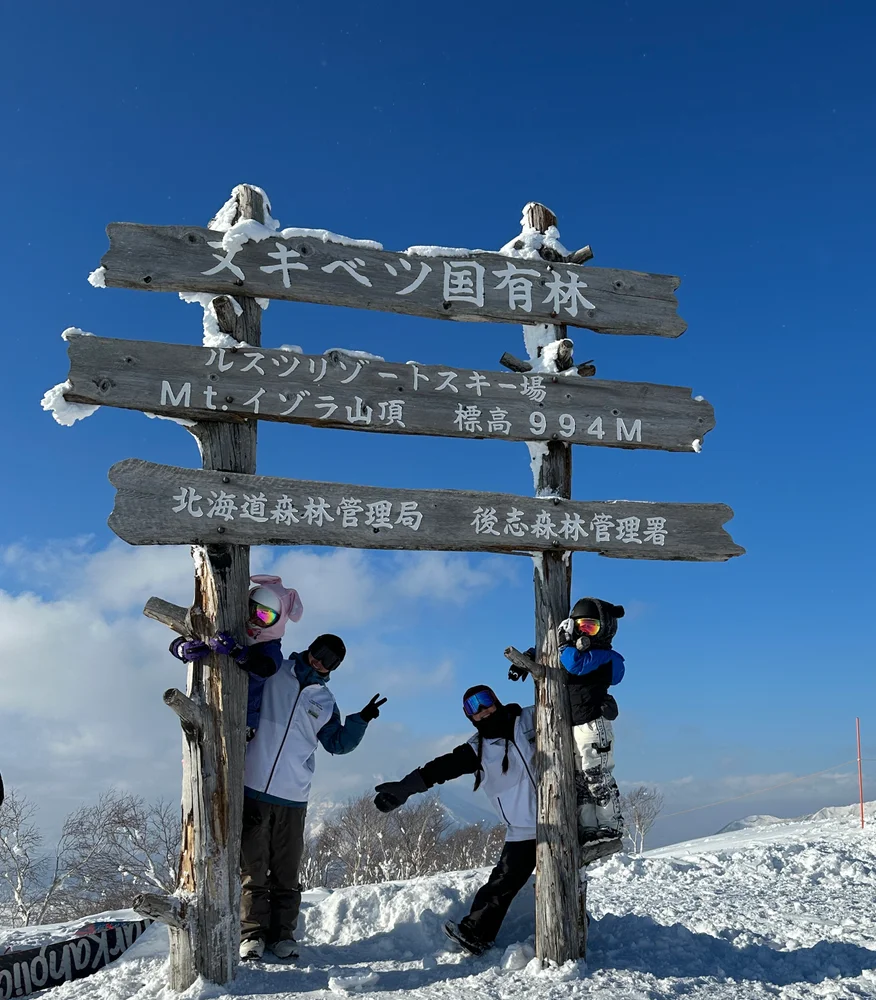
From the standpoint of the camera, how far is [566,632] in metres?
5.46

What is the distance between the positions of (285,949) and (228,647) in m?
2.04

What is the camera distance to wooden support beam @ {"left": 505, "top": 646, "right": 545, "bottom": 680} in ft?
17.3

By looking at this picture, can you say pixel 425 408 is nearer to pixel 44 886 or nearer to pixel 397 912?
pixel 397 912

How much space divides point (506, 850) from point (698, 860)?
10.6 ft

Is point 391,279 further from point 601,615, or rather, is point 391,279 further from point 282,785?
point 282,785

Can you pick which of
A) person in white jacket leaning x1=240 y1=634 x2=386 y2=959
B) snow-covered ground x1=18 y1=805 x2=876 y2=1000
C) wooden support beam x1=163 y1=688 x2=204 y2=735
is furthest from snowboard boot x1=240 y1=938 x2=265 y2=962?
wooden support beam x1=163 y1=688 x2=204 y2=735

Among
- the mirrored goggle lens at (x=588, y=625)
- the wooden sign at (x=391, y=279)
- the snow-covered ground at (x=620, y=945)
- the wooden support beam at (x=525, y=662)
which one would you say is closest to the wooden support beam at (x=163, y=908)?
the snow-covered ground at (x=620, y=945)

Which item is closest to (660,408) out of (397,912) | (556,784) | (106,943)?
(556,784)

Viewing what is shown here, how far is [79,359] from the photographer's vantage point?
514cm

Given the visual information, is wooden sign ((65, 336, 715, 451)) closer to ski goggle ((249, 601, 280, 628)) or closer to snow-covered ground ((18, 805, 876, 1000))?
ski goggle ((249, 601, 280, 628))

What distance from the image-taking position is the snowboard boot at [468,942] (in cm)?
534

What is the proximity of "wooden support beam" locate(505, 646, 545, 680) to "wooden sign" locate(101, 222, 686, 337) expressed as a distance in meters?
2.47

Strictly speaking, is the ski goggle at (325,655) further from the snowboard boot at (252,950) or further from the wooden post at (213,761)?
the snowboard boot at (252,950)

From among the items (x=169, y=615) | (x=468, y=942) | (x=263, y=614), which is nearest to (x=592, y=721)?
(x=468, y=942)
